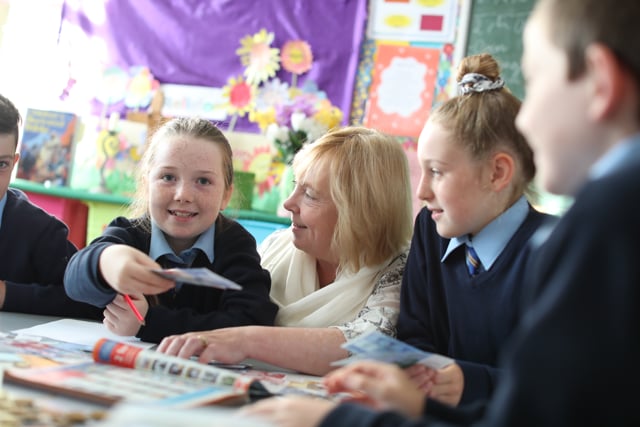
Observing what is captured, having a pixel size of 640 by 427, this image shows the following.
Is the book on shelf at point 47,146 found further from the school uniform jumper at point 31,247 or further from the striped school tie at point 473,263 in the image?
the striped school tie at point 473,263

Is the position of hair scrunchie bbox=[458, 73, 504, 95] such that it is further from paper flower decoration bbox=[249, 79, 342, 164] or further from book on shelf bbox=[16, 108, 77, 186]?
book on shelf bbox=[16, 108, 77, 186]

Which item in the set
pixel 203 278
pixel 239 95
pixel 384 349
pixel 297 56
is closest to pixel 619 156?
pixel 384 349

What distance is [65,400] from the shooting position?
2.74 ft

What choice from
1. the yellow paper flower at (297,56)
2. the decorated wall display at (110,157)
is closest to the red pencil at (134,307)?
the yellow paper flower at (297,56)

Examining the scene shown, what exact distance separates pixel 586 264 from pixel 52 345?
0.96 metres

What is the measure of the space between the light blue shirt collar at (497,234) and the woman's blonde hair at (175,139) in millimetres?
630

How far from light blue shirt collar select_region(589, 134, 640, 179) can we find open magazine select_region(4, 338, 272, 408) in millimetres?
506

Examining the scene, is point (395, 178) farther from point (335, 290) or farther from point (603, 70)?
point (603, 70)

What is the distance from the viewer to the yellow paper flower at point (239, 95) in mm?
4059

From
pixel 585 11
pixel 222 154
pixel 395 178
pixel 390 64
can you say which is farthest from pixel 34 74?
pixel 585 11

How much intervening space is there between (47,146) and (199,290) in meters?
2.92

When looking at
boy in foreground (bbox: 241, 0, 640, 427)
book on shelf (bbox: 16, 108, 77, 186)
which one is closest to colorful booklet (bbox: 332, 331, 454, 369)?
boy in foreground (bbox: 241, 0, 640, 427)

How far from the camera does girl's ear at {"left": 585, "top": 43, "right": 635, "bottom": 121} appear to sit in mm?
610

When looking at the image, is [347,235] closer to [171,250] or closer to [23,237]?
[171,250]
